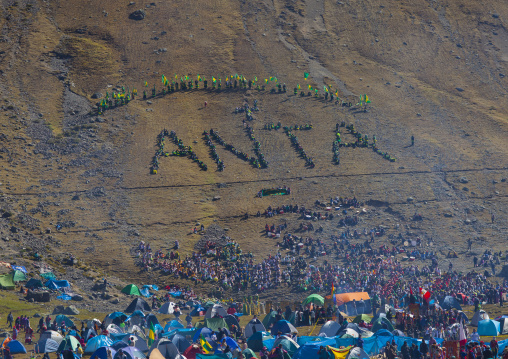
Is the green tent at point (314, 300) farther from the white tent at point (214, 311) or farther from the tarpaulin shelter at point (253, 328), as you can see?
the tarpaulin shelter at point (253, 328)

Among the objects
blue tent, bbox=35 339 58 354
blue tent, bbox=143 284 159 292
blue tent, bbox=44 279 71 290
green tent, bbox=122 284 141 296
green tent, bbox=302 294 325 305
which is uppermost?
blue tent, bbox=35 339 58 354

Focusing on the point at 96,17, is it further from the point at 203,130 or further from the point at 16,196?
the point at 16,196

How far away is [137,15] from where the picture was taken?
11812 centimetres

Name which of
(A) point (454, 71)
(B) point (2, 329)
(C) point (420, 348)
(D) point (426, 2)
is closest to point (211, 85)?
(A) point (454, 71)

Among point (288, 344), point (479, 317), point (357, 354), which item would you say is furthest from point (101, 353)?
point (479, 317)

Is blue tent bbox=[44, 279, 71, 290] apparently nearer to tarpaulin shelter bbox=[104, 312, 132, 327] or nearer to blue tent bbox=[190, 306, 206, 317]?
blue tent bbox=[190, 306, 206, 317]

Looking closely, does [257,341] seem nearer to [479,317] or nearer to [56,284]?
[479,317]

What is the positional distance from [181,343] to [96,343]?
4.16 meters

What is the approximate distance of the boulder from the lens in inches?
4641

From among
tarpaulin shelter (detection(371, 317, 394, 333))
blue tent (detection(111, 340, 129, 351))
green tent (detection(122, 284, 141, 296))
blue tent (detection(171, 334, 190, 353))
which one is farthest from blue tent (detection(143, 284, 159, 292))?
tarpaulin shelter (detection(371, 317, 394, 333))

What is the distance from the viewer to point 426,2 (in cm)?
13250

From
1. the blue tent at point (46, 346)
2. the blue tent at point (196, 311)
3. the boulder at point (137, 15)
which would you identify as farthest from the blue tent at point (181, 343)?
the boulder at point (137, 15)

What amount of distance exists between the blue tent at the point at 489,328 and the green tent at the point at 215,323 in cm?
1433

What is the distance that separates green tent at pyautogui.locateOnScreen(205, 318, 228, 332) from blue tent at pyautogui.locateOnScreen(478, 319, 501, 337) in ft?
47.0
